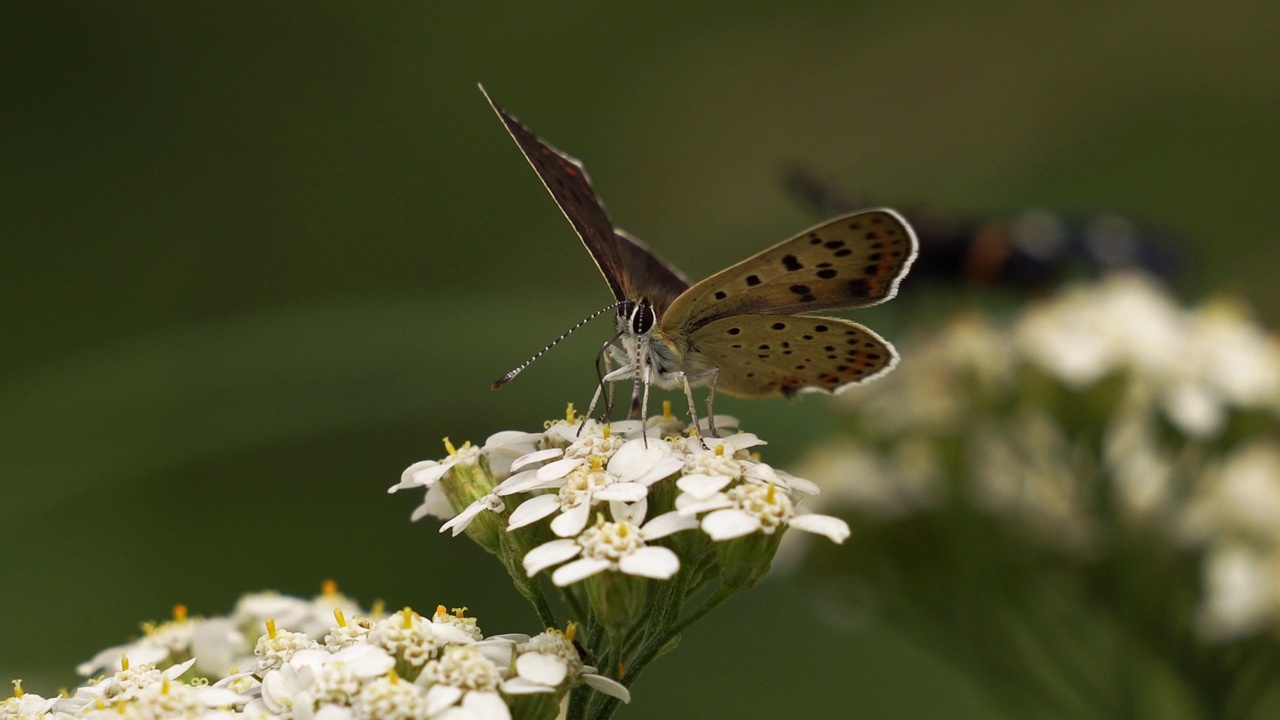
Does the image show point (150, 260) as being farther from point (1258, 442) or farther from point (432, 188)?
point (1258, 442)

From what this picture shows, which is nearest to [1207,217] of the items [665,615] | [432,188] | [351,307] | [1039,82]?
[1039,82]

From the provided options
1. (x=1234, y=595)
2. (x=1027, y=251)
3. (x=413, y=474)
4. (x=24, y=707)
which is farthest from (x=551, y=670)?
(x=1027, y=251)

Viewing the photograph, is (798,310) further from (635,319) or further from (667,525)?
(667,525)

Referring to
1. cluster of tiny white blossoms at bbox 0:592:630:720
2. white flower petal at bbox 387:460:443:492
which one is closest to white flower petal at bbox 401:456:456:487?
white flower petal at bbox 387:460:443:492

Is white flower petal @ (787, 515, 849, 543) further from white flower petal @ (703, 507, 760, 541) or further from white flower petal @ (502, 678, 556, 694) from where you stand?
white flower petal @ (502, 678, 556, 694)

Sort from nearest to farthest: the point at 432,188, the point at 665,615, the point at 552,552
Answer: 1. the point at 552,552
2. the point at 665,615
3. the point at 432,188
